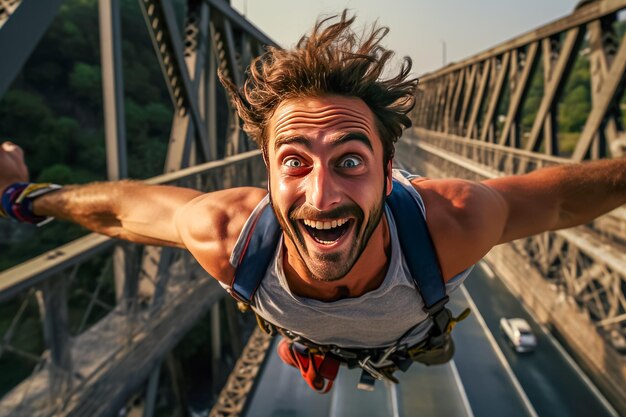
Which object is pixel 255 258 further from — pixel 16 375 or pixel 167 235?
pixel 16 375

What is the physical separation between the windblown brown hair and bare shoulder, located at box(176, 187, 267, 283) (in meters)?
0.36

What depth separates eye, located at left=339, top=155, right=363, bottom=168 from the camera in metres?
1.70

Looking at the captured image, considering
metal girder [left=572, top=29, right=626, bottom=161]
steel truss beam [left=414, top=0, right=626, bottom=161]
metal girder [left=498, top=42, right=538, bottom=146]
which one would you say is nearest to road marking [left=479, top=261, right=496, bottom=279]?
steel truss beam [left=414, top=0, right=626, bottom=161]

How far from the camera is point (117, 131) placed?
4242 mm

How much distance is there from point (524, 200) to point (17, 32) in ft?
10.7

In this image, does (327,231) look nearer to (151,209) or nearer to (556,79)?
(151,209)

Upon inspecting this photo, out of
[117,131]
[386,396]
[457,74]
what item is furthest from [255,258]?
[457,74]

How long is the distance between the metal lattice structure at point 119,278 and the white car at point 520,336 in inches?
266

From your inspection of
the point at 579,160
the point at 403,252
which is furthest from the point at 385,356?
the point at 579,160

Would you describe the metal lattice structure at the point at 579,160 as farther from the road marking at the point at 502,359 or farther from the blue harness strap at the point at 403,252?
the blue harness strap at the point at 403,252

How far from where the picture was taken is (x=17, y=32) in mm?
2715

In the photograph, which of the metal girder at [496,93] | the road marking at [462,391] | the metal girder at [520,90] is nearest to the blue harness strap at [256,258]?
the road marking at [462,391]

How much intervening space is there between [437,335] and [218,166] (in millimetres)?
A: 4757

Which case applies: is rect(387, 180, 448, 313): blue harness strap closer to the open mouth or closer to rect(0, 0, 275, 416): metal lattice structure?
the open mouth
